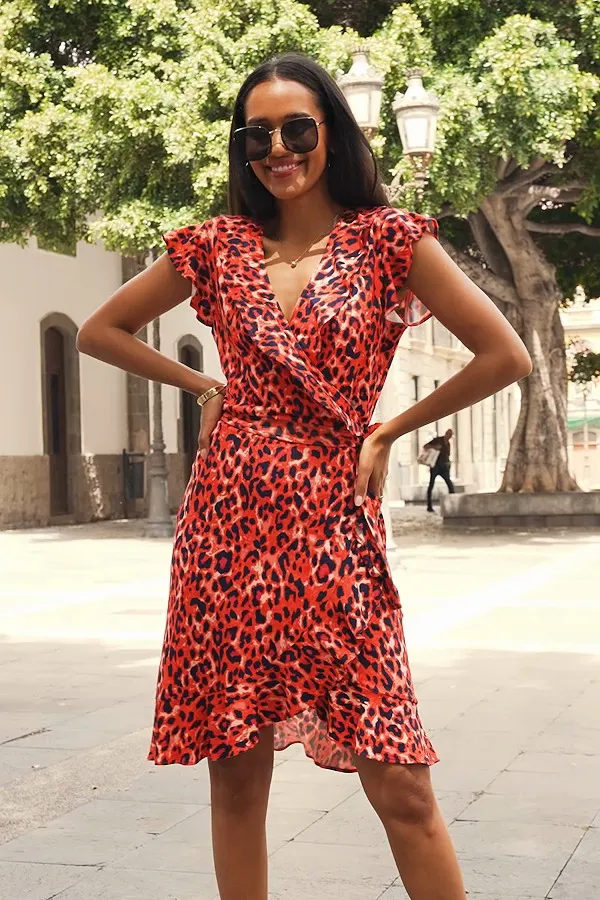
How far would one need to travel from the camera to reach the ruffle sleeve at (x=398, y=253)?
2936mm

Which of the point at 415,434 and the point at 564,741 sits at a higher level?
the point at 415,434

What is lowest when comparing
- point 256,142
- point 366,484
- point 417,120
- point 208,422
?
point 366,484

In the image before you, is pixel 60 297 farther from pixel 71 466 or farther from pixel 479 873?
pixel 479 873

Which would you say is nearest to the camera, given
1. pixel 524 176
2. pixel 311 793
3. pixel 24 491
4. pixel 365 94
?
pixel 311 793

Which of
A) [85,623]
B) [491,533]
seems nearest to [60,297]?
[491,533]

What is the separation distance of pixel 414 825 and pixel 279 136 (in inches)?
51.3

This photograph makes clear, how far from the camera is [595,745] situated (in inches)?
244

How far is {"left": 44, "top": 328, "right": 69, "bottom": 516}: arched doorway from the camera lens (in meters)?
25.9

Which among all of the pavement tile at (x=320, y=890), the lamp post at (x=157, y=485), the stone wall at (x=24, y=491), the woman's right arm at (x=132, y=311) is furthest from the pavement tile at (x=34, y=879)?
the stone wall at (x=24, y=491)

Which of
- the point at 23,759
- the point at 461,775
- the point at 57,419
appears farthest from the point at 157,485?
the point at 461,775

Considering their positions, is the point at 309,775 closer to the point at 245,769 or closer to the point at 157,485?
the point at 245,769

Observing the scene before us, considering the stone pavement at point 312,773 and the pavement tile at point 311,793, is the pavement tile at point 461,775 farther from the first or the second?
the pavement tile at point 311,793

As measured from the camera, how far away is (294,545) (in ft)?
9.50

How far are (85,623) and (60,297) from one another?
15.6 metres
